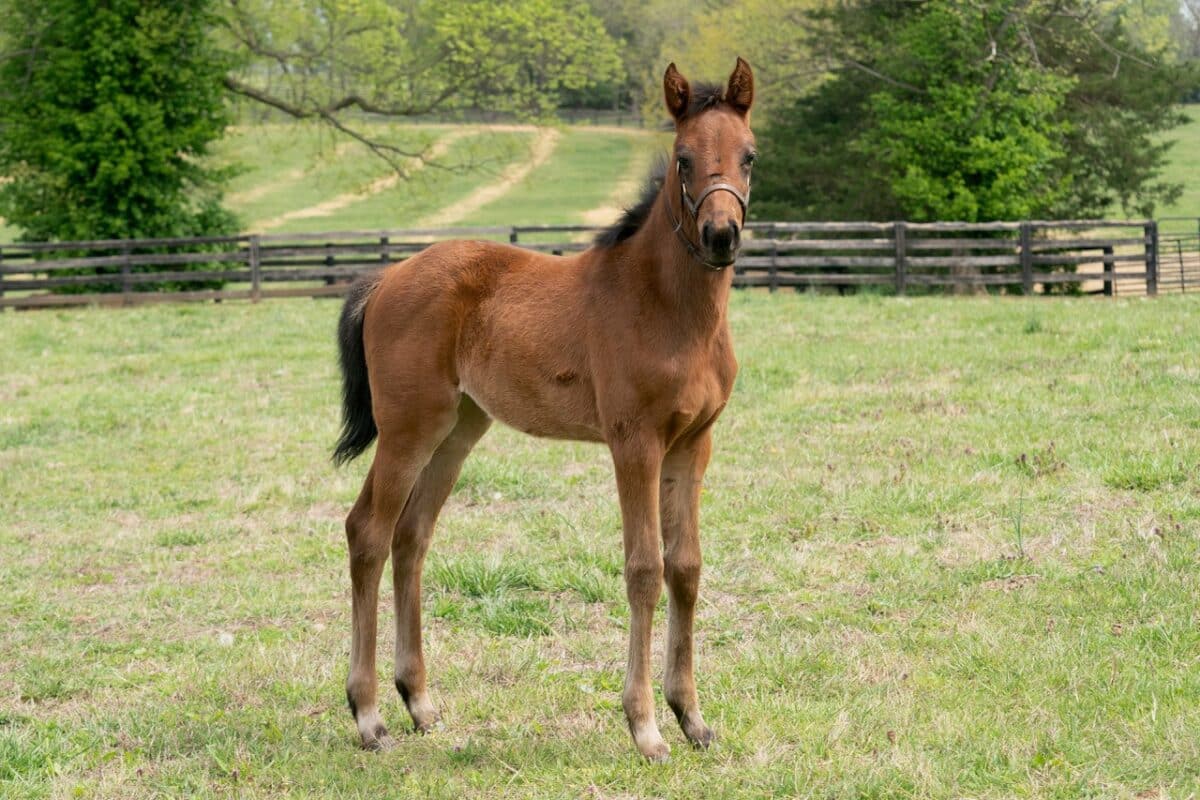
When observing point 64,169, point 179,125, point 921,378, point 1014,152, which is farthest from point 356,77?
point 921,378

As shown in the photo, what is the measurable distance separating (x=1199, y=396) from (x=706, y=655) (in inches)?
237

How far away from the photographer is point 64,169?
25.2m

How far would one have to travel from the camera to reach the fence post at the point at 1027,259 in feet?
72.9

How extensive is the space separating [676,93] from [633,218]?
584 mm

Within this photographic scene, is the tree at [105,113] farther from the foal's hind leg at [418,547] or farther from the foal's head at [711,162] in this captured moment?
the foal's head at [711,162]

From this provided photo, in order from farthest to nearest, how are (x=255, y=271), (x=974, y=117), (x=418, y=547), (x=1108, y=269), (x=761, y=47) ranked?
(x=761, y=47)
(x=974, y=117)
(x=255, y=271)
(x=1108, y=269)
(x=418, y=547)

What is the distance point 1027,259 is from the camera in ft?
73.0

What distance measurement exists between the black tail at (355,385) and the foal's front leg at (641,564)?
1.35 m

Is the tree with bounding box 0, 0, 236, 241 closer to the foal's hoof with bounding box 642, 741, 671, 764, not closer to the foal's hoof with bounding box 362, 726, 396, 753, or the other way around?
the foal's hoof with bounding box 362, 726, 396, 753

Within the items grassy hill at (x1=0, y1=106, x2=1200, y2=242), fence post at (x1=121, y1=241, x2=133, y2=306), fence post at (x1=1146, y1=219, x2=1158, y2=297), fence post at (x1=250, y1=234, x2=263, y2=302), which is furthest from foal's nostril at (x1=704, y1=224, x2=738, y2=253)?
grassy hill at (x1=0, y1=106, x2=1200, y2=242)

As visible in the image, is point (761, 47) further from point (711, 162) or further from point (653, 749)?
point (653, 749)

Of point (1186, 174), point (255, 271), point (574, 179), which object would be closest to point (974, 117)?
point (255, 271)

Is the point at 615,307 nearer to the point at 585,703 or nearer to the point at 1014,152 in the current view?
the point at 585,703

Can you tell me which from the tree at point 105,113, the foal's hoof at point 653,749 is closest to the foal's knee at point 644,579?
the foal's hoof at point 653,749
